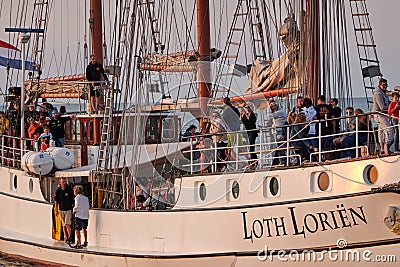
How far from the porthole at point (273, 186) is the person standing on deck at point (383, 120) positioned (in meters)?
2.27

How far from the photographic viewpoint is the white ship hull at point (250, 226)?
18609mm

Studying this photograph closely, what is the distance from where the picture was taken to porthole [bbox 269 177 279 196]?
65.8 ft

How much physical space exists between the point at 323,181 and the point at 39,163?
26.6 ft

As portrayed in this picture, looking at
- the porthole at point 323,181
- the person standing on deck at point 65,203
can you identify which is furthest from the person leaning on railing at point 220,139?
the person standing on deck at point 65,203

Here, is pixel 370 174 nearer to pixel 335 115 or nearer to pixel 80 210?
pixel 335 115

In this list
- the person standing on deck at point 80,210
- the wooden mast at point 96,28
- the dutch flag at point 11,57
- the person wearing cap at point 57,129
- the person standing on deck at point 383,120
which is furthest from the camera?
the dutch flag at point 11,57

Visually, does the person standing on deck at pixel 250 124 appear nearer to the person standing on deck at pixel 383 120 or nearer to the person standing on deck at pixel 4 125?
the person standing on deck at pixel 383 120

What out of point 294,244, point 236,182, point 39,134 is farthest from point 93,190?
point 294,244

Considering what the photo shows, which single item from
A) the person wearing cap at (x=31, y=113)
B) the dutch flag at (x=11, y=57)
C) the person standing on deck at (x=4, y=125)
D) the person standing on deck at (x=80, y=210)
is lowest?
the person standing on deck at (x=80, y=210)

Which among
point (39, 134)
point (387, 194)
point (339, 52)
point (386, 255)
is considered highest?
point (339, 52)

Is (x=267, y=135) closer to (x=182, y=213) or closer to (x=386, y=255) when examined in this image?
(x=182, y=213)

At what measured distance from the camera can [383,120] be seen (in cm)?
1900

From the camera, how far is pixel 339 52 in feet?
95.7

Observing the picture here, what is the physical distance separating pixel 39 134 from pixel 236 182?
7.72m
